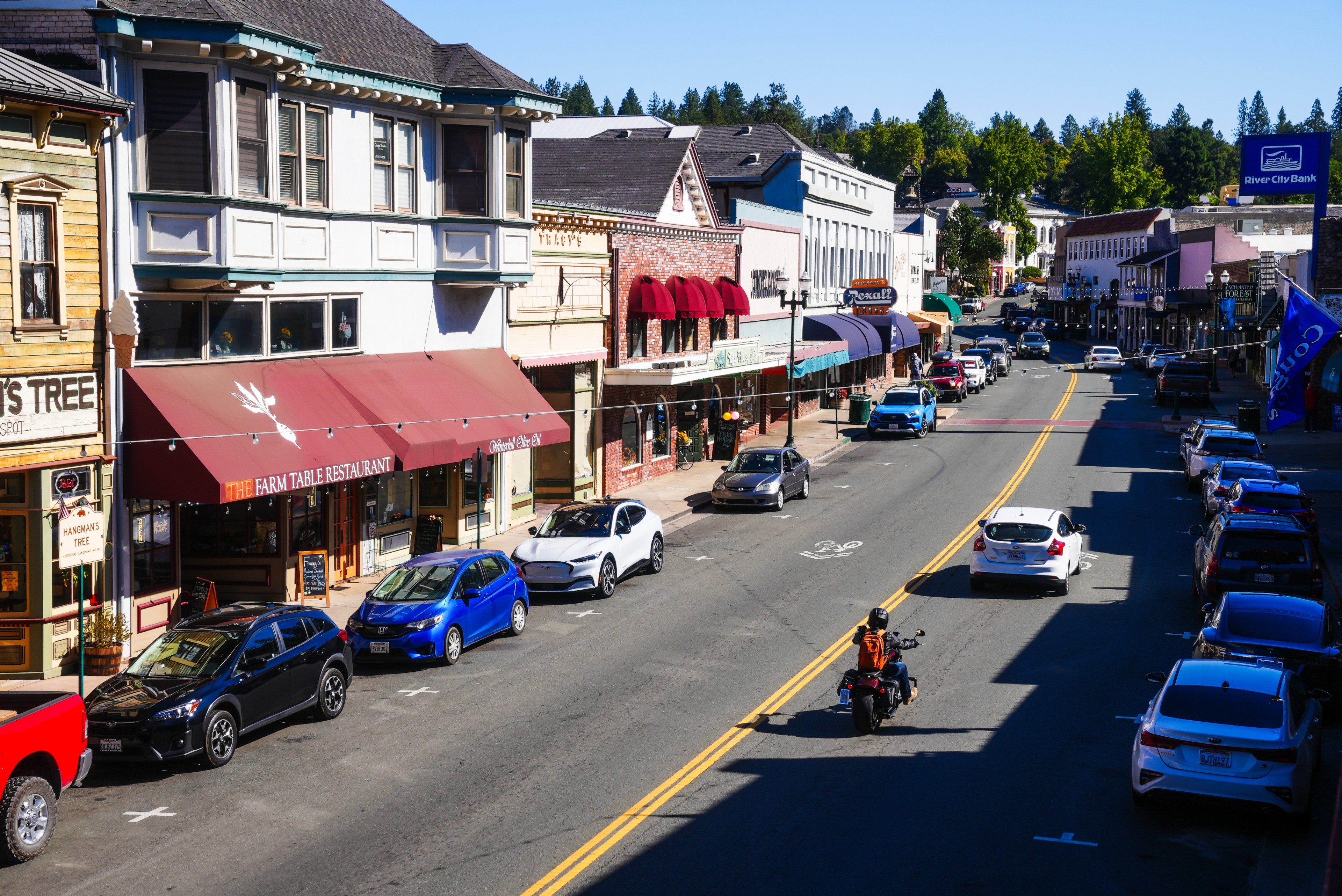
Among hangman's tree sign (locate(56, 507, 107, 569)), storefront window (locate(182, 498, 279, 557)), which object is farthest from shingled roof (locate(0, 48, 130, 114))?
storefront window (locate(182, 498, 279, 557))

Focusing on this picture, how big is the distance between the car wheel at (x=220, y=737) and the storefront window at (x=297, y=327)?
962 cm

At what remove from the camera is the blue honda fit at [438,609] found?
2002cm

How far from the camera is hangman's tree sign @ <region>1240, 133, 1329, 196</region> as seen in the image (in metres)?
44.9

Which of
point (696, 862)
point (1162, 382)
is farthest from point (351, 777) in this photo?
point (1162, 382)

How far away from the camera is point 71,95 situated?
18594mm

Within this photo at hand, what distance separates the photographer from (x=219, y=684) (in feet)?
51.3

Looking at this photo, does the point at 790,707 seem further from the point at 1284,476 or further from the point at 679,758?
the point at 1284,476

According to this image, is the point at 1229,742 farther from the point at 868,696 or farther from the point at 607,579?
the point at 607,579

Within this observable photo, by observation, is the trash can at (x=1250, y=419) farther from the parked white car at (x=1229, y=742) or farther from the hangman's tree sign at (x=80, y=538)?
the hangman's tree sign at (x=80, y=538)

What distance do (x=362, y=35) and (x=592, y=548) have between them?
36.8ft

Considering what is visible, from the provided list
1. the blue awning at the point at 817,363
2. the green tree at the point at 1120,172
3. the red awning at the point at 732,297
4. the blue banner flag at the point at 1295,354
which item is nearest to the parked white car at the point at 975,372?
the blue awning at the point at 817,363

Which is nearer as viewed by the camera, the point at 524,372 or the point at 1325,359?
the point at 524,372

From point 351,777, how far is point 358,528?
39.0 ft

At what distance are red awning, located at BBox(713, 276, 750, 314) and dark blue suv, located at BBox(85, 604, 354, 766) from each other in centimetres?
2719
